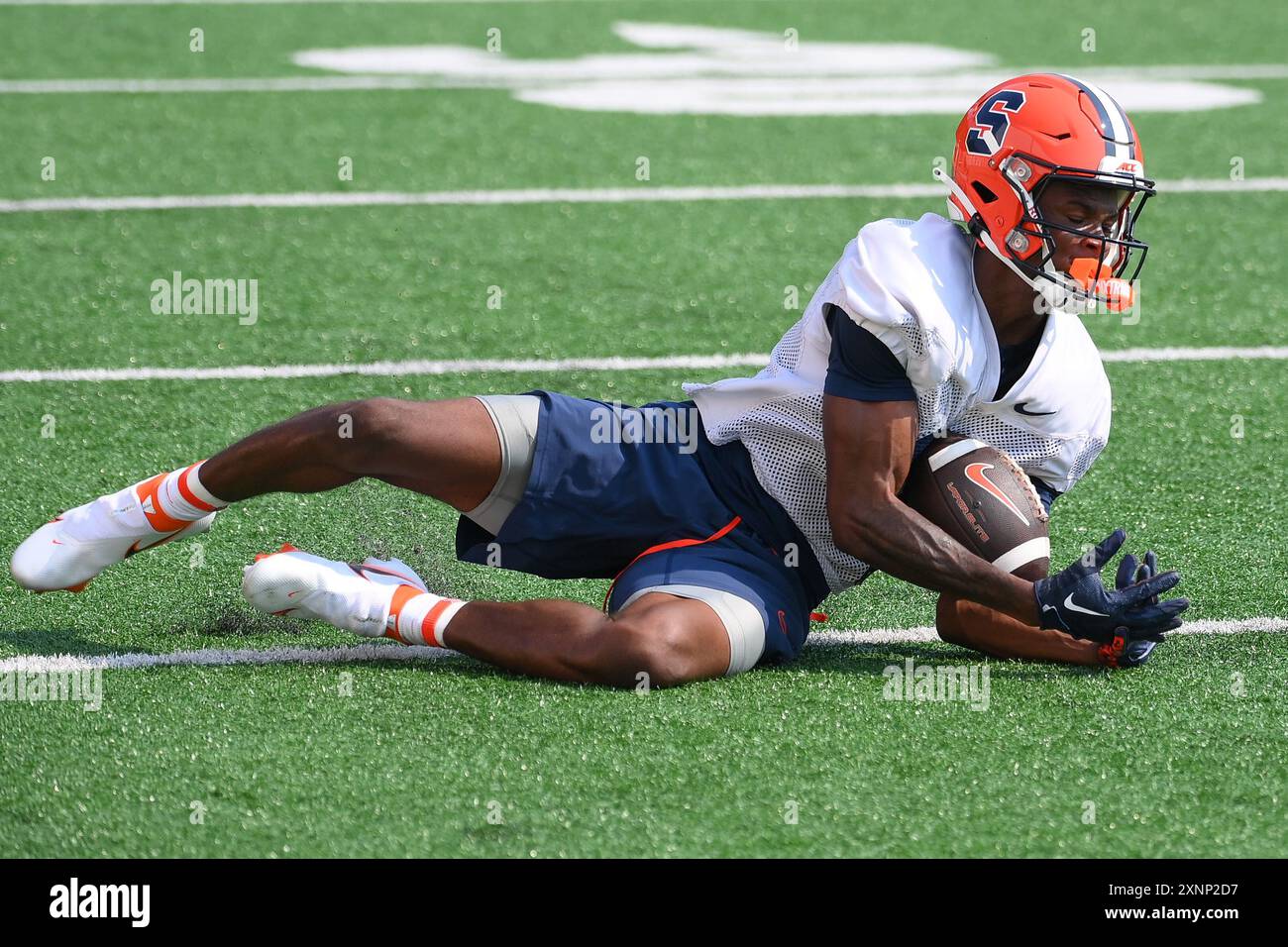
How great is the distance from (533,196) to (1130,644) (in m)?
4.17

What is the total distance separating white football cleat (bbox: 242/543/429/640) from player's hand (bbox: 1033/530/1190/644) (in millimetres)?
1202

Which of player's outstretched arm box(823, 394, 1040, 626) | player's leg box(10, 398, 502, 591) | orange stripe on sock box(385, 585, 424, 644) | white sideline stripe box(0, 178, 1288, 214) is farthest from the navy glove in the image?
white sideline stripe box(0, 178, 1288, 214)

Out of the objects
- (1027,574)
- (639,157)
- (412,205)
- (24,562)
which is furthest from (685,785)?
(639,157)

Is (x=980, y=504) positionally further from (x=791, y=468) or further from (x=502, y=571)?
(x=502, y=571)

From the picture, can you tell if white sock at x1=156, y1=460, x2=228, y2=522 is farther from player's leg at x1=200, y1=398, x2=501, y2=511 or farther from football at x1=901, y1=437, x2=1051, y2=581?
football at x1=901, y1=437, x2=1051, y2=581

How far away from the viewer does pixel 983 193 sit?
326 cm

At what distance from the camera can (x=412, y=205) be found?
22.2ft

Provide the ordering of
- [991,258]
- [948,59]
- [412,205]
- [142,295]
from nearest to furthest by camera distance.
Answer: [991,258] → [142,295] → [412,205] → [948,59]

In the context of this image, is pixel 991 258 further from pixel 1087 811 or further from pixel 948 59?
pixel 948 59

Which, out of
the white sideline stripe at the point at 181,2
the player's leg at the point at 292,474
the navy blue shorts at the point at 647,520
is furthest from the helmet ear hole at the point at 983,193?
the white sideline stripe at the point at 181,2

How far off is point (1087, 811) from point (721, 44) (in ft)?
26.6

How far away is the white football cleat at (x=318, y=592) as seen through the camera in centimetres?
319

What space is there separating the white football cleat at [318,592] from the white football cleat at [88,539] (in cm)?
25

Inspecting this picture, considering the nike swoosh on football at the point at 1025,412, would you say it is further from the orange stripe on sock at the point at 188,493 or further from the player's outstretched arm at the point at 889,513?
the orange stripe on sock at the point at 188,493
